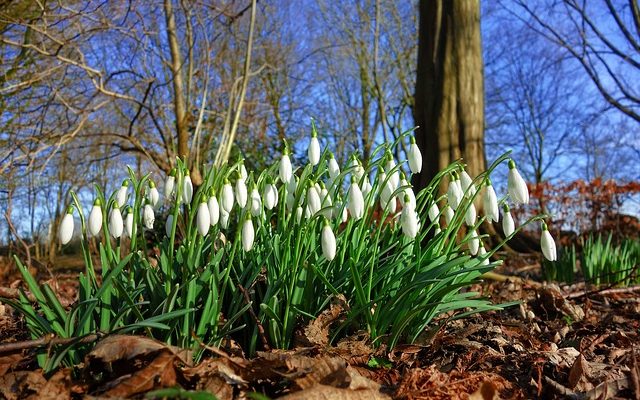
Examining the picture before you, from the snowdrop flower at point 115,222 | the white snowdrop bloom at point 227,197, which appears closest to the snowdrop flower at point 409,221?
the white snowdrop bloom at point 227,197

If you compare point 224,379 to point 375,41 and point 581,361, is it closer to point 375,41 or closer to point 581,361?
point 581,361

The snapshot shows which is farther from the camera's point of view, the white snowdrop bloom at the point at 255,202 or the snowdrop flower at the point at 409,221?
the white snowdrop bloom at the point at 255,202

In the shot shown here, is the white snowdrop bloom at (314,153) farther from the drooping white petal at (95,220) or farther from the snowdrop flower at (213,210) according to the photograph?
the drooping white petal at (95,220)

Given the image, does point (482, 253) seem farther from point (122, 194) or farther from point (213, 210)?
point (122, 194)

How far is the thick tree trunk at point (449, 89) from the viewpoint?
17.5 feet

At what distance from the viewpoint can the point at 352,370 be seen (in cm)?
155

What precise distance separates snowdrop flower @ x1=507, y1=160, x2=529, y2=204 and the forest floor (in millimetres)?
585

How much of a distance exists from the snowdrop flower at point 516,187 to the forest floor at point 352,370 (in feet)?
1.92

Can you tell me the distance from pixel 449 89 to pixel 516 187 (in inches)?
150

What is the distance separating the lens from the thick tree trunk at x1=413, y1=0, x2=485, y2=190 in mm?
5328

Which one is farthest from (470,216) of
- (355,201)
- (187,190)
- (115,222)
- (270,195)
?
(115,222)

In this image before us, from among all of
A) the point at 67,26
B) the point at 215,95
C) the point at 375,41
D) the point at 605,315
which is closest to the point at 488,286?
the point at 605,315

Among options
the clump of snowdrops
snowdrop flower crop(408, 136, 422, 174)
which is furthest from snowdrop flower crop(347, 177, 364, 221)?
snowdrop flower crop(408, 136, 422, 174)

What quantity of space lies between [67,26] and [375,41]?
999cm
